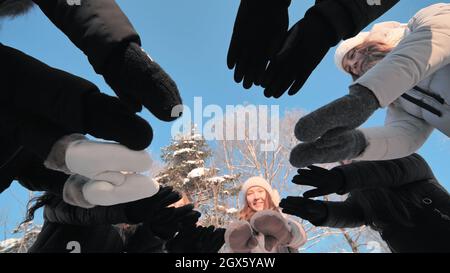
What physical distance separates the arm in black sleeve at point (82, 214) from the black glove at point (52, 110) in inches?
18.0

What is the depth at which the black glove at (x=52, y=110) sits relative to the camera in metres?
0.73

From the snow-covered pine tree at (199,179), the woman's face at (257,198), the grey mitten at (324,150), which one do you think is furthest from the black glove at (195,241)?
the snow-covered pine tree at (199,179)

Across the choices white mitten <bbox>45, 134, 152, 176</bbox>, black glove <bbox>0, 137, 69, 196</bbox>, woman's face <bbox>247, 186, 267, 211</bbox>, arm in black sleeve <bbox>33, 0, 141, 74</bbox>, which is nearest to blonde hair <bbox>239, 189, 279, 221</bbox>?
woman's face <bbox>247, 186, 267, 211</bbox>

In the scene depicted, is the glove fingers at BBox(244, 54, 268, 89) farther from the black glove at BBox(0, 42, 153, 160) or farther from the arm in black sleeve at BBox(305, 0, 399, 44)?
the black glove at BBox(0, 42, 153, 160)

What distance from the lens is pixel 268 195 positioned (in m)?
2.07

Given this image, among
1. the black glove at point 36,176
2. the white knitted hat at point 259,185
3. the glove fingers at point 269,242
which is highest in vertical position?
the black glove at point 36,176

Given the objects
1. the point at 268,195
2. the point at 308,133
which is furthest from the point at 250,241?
the point at 308,133

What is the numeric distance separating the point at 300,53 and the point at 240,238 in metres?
0.93

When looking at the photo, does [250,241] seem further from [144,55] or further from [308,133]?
[144,55]

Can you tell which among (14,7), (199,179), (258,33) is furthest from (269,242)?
(199,179)

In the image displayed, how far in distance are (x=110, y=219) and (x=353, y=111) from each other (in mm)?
878

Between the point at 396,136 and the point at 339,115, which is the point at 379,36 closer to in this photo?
the point at 396,136

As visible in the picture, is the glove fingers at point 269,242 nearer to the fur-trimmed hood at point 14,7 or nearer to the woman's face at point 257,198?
the woman's face at point 257,198
